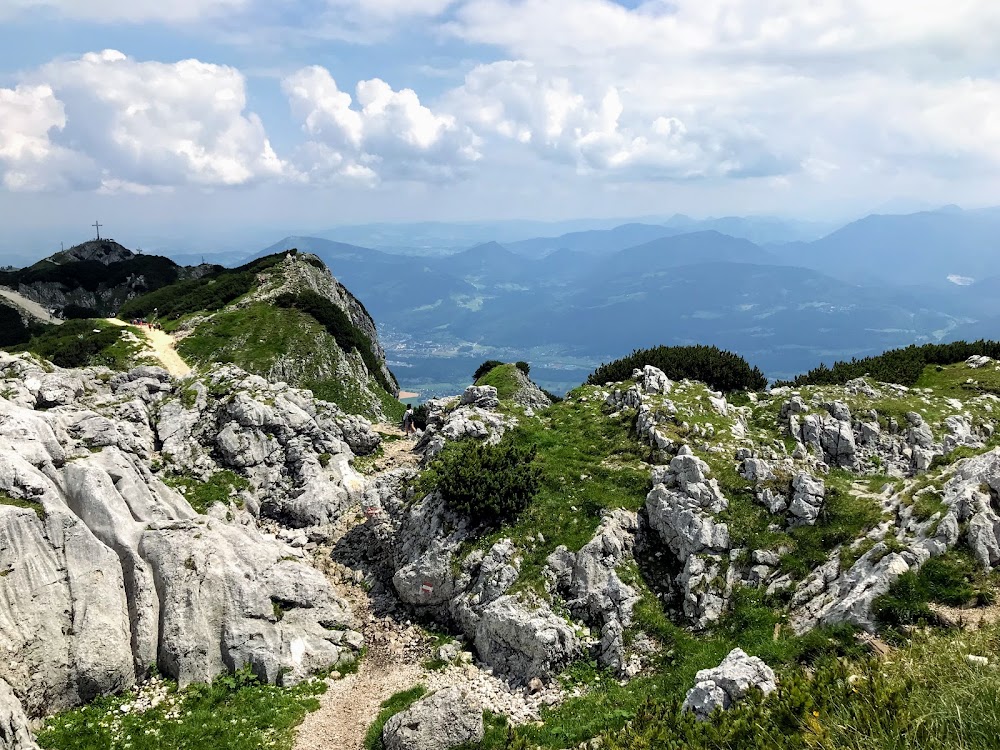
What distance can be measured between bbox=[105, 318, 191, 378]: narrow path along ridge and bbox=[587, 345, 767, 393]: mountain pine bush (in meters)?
39.2

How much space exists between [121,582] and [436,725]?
46.3ft

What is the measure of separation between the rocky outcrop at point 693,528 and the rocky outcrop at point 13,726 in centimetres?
2239

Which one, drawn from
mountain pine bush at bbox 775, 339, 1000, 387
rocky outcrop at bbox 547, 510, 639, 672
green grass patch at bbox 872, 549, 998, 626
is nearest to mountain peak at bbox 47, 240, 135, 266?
rocky outcrop at bbox 547, 510, 639, 672

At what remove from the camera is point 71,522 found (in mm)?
22250

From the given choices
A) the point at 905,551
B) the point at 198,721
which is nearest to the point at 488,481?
the point at 198,721

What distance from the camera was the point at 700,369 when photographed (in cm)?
4281

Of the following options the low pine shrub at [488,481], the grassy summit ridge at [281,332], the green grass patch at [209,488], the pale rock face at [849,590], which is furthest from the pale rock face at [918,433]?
the grassy summit ridge at [281,332]

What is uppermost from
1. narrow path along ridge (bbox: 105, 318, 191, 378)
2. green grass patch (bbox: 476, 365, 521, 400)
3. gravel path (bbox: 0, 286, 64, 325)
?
gravel path (bbox: 0, 286, 64, 325)

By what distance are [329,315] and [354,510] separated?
135 ft

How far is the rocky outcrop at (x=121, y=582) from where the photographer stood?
2020 cm

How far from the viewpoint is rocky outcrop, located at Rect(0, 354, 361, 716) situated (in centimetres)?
2020

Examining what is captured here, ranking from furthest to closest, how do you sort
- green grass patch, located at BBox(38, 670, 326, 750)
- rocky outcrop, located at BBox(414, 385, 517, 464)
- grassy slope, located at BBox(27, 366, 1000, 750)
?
rocky outcrop, located at BBox(414, 385, 517, 464) → green grass patch, located at BBox(38, 670, 326, 750) → grassy slope, located at BBox(27, 366, 1000, 750)

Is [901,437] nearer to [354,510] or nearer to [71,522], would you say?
[354,510]

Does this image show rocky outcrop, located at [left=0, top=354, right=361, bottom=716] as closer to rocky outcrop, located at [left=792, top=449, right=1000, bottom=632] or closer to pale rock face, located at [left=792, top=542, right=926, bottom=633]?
pale rock face, located at [left=792, top=542, right=926, bottom=633]
